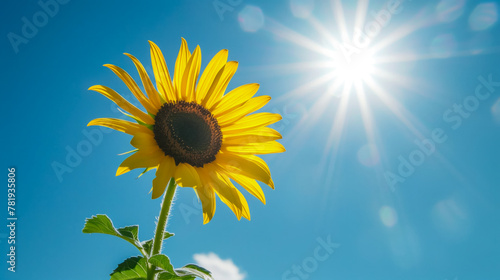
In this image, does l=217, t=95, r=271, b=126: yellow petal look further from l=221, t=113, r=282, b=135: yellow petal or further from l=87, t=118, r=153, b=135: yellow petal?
l=87, t=118, r=153, b=135: yellow petal

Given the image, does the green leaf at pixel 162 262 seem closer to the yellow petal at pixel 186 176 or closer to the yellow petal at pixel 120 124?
the yellow petal at pixel 186 176

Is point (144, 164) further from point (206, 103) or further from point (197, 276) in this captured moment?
point (206, 103)

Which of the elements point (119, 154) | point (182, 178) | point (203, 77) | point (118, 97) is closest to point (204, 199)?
point (182, 178)

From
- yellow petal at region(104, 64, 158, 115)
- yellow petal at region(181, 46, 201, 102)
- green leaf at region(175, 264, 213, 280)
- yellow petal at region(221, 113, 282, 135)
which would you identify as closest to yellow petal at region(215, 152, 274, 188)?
yellow petal at region(221, 113, 282, 135)

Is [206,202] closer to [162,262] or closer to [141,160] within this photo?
[141,160]

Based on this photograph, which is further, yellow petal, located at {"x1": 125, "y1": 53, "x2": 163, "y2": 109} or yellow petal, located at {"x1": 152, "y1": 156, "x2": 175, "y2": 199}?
yellow petal, located at {"x1": 125, "y1": 53, "x2": 163, "y2": 109}

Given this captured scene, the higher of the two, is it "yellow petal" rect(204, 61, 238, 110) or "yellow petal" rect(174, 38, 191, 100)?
"yellow petal" rect(204, 61, 238, 110)

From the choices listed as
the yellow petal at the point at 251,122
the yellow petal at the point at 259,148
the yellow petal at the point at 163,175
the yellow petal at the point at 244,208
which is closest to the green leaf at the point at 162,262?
the yellow petal at the point at 163,175

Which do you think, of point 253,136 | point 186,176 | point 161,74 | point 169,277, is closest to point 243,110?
point 253,136
